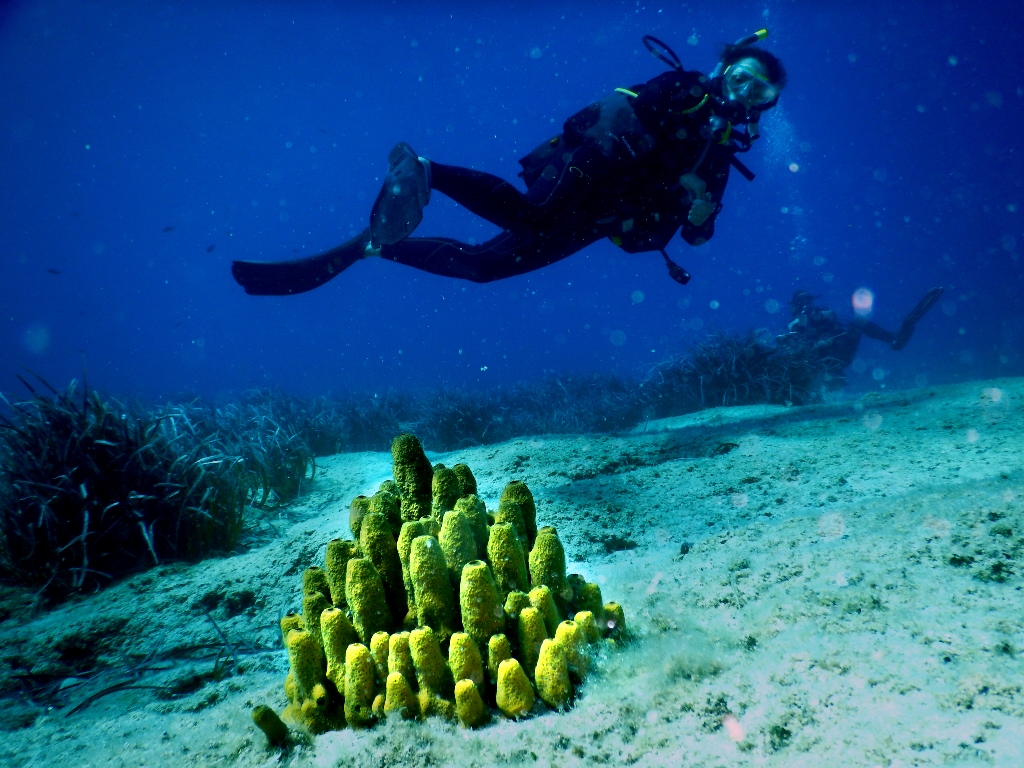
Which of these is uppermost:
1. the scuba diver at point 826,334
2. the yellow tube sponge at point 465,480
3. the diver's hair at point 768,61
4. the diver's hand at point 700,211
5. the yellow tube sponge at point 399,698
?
the diver's hair at point 768,61

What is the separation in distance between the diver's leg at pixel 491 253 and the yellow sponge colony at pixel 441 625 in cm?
410

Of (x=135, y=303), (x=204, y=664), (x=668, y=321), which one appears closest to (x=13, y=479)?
(x=204, y=664)

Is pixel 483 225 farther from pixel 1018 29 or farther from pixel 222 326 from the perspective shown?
pixel 1018 29

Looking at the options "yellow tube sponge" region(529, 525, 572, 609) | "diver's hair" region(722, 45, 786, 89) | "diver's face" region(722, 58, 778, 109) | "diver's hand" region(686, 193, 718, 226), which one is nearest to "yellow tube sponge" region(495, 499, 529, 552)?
"yellow tube sponge" region(529, 525, 572, 609)

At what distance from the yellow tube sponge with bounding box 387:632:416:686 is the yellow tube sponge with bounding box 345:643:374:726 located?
81mm

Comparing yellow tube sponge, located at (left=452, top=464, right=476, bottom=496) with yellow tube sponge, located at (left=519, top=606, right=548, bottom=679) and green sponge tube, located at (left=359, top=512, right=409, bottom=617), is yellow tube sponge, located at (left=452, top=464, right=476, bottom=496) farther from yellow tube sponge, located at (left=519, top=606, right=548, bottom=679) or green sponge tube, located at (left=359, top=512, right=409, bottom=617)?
yellow tube sponge, located at (left=519, top=606, right=548, bottom=679)

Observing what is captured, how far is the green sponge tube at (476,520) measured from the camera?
181 cm

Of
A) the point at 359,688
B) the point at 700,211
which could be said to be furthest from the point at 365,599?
the point at 700,211

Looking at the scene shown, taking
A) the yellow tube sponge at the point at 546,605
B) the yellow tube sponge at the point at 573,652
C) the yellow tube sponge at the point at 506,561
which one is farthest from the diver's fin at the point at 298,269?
the yellow tube sponge at the point at 573,652

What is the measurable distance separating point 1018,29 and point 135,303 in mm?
159642

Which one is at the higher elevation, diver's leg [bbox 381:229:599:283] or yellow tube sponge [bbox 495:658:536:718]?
diver's leg [bbox 381:229:599:283]

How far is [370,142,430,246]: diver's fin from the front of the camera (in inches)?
184

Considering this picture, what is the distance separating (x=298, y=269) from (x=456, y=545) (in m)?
4.90

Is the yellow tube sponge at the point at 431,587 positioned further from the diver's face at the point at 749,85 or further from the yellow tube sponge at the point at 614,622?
the diver's face at the point at 749,85
